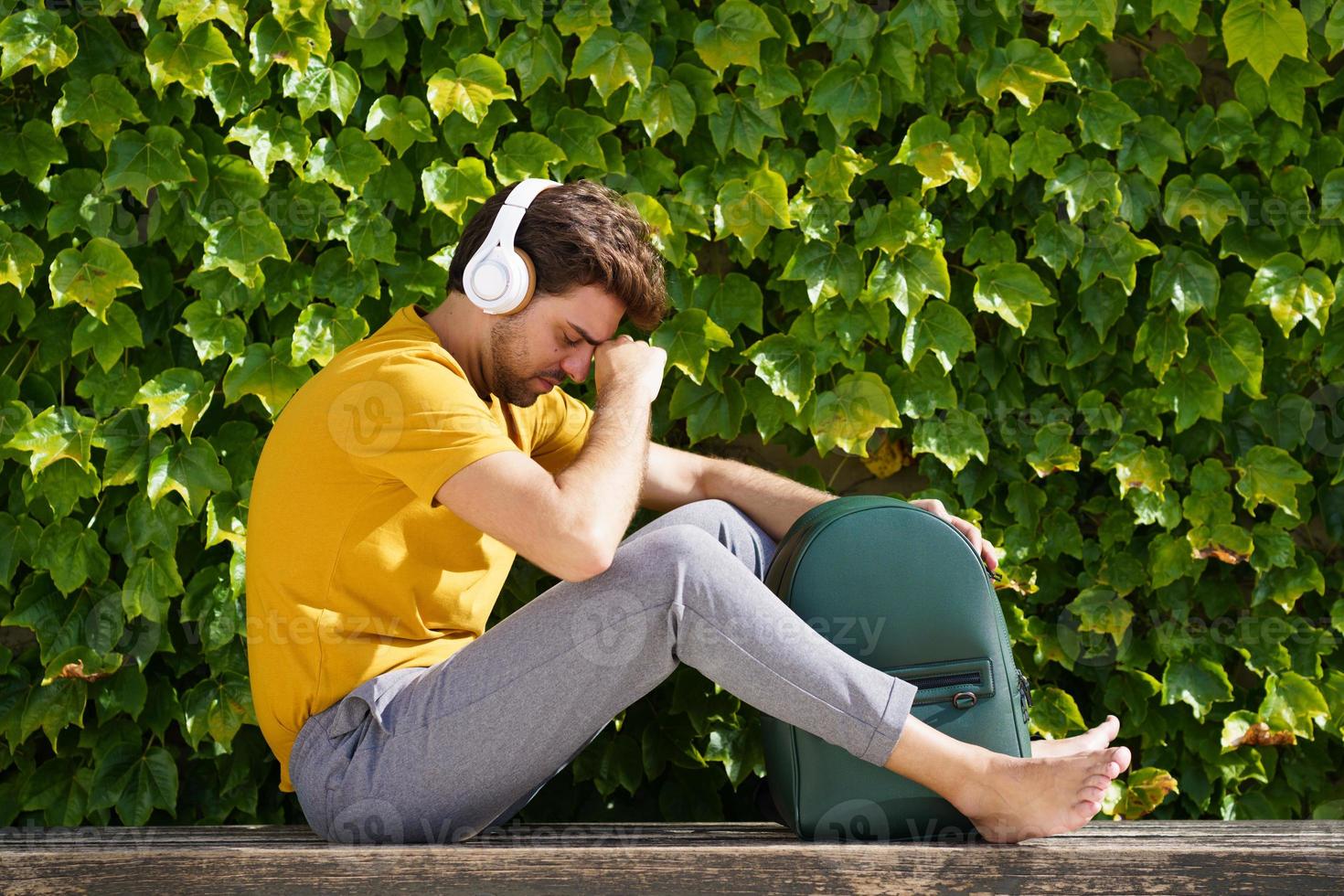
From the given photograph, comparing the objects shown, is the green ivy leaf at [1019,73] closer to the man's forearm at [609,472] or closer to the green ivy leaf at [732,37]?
the green ivy leaf at [732,37]

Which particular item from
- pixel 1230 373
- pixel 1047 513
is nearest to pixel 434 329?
pixel 1047 513

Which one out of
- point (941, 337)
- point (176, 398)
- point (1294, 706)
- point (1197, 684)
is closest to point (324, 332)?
point (176, 398)

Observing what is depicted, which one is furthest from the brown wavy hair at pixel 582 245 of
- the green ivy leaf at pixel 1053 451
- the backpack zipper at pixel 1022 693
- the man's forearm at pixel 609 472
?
the green ivy leaf at pixel 1053 451

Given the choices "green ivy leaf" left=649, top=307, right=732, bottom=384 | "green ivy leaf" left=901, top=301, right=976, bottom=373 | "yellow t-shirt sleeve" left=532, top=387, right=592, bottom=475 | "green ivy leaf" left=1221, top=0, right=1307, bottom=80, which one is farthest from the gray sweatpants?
"green ivy leaf" left=1221, top=0, right=1307, bottom=80

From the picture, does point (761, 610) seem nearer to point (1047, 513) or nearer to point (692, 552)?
point (692, 552)

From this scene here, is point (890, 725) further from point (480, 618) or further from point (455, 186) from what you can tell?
point (455, 186)

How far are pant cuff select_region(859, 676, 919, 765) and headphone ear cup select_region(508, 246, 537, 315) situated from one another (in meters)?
0.58

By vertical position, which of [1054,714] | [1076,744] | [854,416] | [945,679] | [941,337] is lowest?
[1054,714]

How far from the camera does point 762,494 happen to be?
156 centimetres

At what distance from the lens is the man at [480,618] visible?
1125mm

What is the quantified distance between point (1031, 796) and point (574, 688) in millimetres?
441

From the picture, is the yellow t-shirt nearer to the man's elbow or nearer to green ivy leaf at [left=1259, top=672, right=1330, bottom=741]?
the man's elbow

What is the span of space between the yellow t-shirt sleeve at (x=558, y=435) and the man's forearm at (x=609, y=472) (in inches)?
9.2

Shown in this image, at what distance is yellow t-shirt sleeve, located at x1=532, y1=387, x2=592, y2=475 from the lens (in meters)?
1.57
